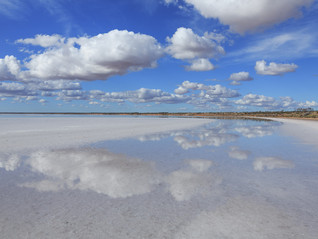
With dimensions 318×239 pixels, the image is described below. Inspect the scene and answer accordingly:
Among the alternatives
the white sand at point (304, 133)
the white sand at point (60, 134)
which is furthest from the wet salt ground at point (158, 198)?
the white sand at point (304, 133)

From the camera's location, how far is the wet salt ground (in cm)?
424

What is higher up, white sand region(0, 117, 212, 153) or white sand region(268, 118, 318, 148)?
white sand region(268, 118, 318, 148)

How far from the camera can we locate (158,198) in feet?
18.8

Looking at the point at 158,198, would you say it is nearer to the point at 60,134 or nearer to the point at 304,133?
the point at 60,134

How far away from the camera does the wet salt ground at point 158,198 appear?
13.9ft

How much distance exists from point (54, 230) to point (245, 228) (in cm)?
333

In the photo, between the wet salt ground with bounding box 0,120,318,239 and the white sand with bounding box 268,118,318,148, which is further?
the white sand with bounding box 268,118,318,148

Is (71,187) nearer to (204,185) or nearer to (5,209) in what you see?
(5,209)

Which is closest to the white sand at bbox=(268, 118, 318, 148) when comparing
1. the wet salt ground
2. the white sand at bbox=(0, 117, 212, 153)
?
the wet salt ground

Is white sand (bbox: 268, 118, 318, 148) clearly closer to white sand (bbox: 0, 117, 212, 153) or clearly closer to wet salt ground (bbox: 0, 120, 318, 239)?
wet salt ground (bbox: 0, 120, 318, 239)

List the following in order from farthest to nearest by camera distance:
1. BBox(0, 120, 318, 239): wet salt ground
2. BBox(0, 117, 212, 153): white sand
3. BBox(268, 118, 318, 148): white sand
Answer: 1. BBox(268, 118, 318, 148): white sand
2. BBox(0, 117, 212, 153): white sand
3. BBox(0, 120, 318, 239): wet salt ground

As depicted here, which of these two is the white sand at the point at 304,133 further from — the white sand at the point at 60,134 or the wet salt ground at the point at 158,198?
the white sand at the point at 60,134

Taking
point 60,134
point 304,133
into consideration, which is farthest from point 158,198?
point 304,133

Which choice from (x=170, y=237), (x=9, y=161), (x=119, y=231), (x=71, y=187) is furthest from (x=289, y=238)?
(x=9, y=161)
